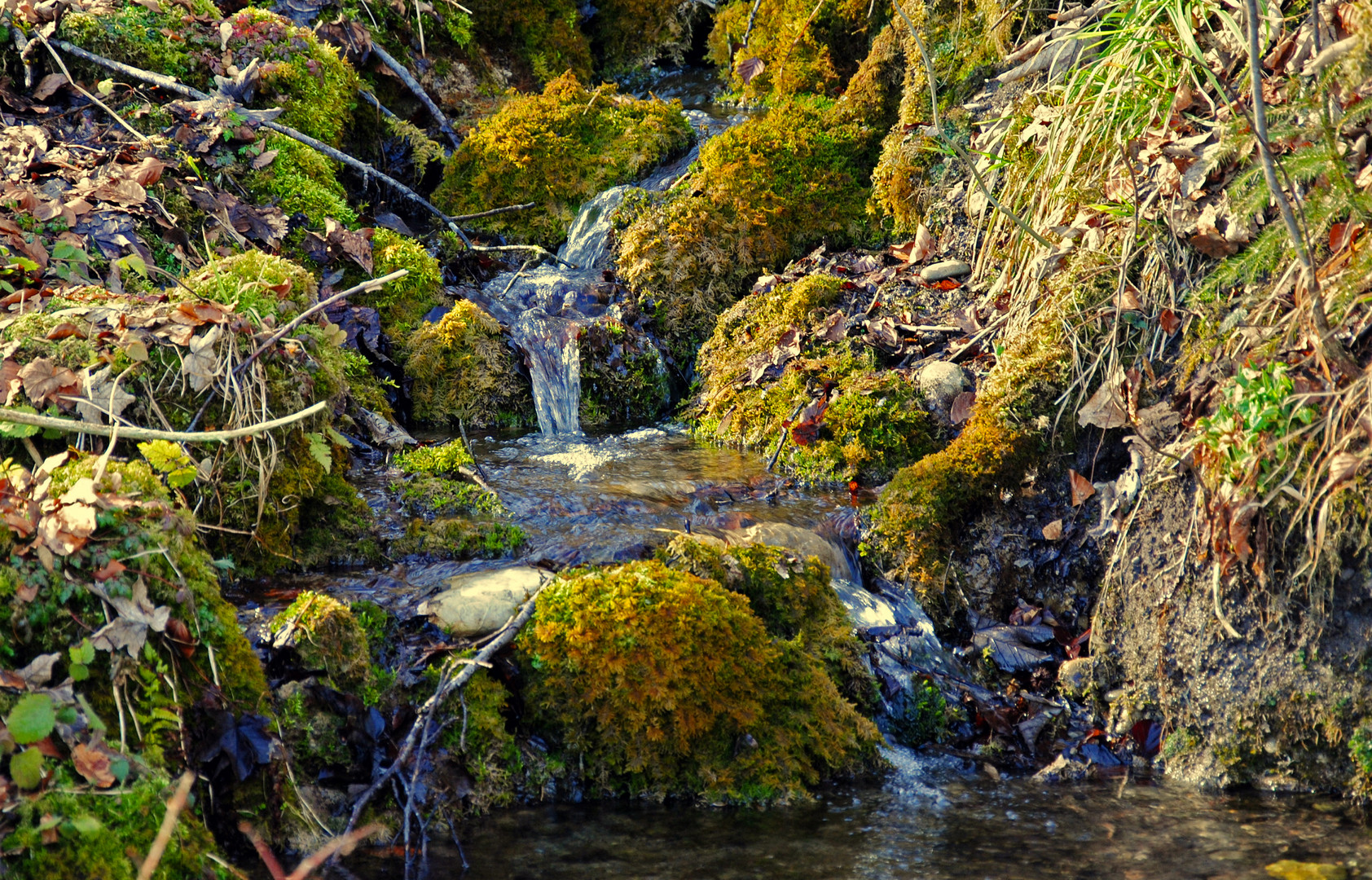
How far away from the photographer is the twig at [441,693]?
9.94 feet

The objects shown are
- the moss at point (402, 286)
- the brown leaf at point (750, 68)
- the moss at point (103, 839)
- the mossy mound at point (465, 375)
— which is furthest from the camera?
the brown leaf at point (750, 68)

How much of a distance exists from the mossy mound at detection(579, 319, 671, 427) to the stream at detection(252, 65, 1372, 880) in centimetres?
172

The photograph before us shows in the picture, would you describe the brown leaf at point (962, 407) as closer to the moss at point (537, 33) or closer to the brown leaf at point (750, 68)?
the brown leaf at point (750, 68)

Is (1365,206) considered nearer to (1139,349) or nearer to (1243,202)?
(1243,202)

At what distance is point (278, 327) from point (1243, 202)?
4024 millimetres

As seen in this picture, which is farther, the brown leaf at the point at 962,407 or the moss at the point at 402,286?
the moss at the point at 402,286

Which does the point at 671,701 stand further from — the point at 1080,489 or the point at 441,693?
the point at 1080,489

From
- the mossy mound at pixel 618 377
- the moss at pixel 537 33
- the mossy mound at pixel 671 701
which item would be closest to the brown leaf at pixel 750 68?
the moss at pixel 537 33

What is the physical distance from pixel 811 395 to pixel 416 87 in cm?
484

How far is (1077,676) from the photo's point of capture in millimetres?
4082

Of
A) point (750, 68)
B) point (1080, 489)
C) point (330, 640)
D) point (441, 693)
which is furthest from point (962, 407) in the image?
point (750, 68)

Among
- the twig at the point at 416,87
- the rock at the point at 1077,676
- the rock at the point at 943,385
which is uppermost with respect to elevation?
the twig at the point at 416,87

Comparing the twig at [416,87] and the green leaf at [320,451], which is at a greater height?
the twig at [416,87]

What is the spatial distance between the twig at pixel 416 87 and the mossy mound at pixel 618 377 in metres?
2.64
